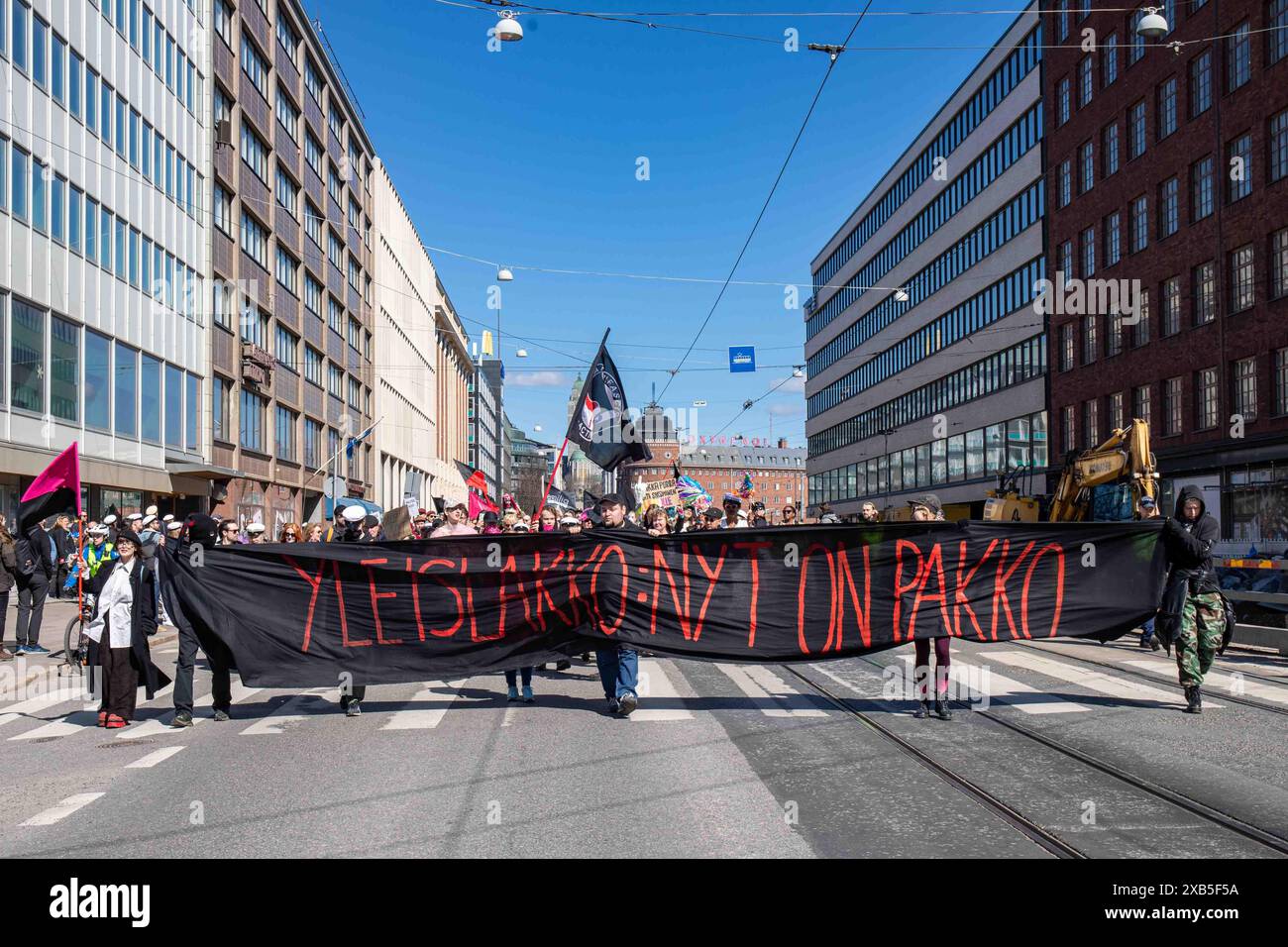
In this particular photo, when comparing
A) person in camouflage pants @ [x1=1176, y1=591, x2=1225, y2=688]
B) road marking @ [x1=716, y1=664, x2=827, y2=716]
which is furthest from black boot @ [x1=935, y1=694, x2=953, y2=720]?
person in camouflage pants @ [x1=1176, y1=591, x2=1225, y2=688]

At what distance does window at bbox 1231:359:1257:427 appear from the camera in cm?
3139

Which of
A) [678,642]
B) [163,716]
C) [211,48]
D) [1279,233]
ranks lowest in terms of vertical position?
[163,716]

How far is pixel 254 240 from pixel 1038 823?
39.5m

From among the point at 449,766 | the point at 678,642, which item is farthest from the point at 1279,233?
the point at 449,766

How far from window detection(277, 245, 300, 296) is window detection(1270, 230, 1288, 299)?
1329 inches

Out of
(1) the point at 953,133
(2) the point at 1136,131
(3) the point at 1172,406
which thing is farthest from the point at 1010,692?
(1) the point at 953,133

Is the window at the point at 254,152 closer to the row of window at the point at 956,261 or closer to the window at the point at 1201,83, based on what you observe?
the row of window at the point at 956,261

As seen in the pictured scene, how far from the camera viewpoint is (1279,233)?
3041cm

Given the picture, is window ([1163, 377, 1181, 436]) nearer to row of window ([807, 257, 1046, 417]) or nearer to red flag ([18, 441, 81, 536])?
row of window ([807, 257, 1046, 417])

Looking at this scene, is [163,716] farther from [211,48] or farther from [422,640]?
[211,48]

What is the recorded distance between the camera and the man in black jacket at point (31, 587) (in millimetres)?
14797

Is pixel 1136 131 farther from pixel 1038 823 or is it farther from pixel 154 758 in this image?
pixel 154 758
